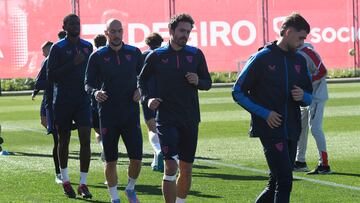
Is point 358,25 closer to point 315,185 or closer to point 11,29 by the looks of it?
point 11,29

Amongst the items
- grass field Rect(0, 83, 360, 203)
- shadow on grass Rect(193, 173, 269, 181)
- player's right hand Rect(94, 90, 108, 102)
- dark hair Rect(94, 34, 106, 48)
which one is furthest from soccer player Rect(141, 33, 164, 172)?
player's right hand Rect(94, 90, 108, 102)

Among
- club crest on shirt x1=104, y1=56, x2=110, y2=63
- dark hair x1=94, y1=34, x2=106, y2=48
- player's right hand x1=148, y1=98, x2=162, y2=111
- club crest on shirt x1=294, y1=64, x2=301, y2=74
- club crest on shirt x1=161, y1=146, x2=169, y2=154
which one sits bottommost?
club crest on shirt x1=161, y1=146, x2=169, y2=154

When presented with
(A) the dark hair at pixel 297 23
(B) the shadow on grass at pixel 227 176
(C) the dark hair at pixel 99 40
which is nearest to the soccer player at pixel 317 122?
(B) the shadow on grass at pixel 227 176

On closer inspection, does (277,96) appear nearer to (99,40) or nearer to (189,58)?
(189,58)

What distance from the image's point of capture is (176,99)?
367 inches

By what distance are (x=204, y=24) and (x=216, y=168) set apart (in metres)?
34.1

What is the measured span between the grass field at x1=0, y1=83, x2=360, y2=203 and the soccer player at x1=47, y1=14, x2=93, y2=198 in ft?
1.80

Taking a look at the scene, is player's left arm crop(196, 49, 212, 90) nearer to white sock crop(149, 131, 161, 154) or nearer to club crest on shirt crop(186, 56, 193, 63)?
club crest on shirt crop(186, 56, 193, 63)

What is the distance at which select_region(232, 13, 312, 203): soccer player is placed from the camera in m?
8.32

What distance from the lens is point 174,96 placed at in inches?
368

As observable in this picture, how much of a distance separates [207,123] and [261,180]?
34.6ft

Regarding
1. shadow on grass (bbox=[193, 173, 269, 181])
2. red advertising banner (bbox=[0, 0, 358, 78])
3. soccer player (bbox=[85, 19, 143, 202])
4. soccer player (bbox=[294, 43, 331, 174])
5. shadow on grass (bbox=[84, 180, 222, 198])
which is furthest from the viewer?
red advertising banner (bbox=[0, 0, 358, 78])

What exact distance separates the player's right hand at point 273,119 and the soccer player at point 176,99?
1.22 m

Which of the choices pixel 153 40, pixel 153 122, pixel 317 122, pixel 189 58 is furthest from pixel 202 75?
pixel 153 122
